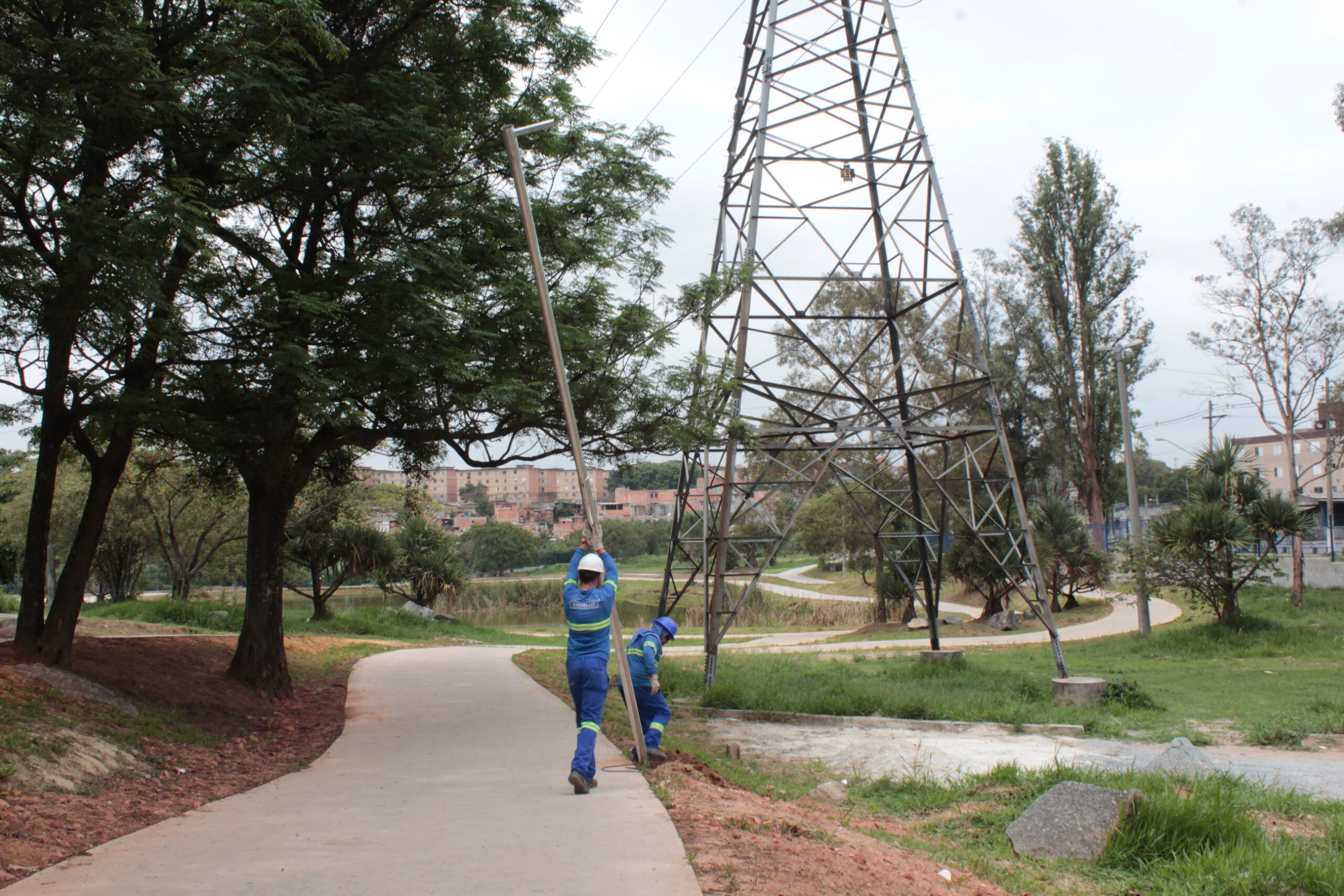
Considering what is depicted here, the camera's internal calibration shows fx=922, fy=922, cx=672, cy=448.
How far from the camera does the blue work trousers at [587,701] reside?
6.19 meters

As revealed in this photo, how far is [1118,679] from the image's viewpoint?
13883 millimetres

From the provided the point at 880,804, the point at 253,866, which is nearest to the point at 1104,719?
the point at 880,804

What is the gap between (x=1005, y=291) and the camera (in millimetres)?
37500

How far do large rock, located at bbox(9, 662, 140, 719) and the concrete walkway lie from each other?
83.4 inches

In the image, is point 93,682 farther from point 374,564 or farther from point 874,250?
point 374,564

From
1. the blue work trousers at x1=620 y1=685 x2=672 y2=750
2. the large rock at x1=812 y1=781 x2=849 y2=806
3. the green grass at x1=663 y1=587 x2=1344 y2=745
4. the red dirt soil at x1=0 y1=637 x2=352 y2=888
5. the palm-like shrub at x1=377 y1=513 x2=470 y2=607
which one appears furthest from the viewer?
the palm-like shrub at x1=377 y1=513 x2=470 y2=607

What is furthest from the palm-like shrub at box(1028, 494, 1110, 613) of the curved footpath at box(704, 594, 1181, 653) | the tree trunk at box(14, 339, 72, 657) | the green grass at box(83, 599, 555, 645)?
the tree trunk at box(14, 339, 72, 657)

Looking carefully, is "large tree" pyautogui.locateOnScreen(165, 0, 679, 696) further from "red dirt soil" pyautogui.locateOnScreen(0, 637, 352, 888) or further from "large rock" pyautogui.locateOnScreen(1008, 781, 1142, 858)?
"large rock" pyautogui.locateOnScreen(1008, 781, 1142, 858)

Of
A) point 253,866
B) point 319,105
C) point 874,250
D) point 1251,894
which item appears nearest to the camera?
point 1251,894

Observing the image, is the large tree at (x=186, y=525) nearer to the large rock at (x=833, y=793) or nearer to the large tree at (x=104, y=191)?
the large tree at (x=104, y=191)

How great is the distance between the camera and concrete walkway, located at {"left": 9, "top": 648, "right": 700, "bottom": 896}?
423 centimetres

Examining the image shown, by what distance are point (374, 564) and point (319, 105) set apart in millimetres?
20555

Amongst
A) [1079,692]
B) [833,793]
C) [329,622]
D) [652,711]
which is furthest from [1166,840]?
[329,622]

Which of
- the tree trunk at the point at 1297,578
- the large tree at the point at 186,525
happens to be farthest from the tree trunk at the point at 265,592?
the tree trunk at the point at 1297,578
